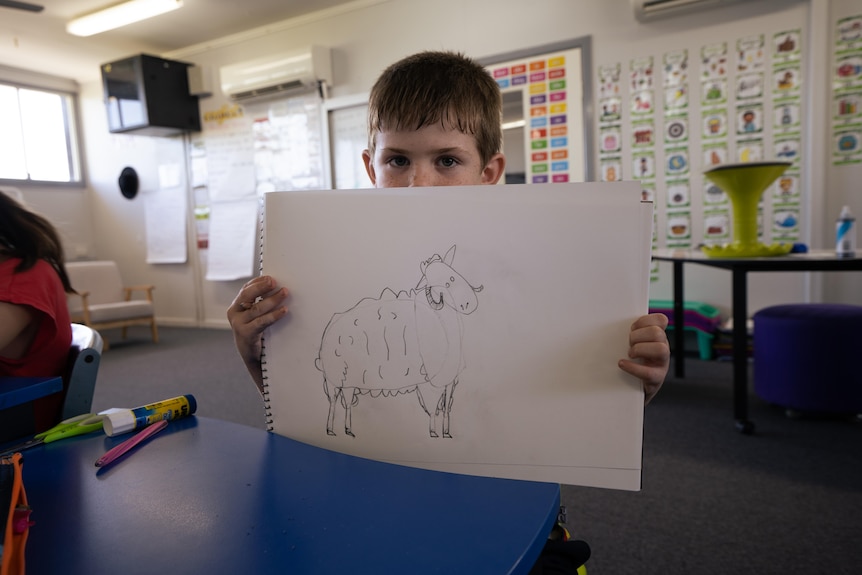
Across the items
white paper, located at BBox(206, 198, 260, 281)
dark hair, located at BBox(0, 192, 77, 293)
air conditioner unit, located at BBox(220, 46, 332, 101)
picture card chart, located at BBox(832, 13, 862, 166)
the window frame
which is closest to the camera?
dark hair, located at BBox(0, 192, 77, 293)

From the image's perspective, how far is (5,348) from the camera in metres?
0.98

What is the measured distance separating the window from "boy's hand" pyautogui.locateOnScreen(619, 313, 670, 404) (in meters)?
6.79

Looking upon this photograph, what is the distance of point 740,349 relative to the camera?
2.08m

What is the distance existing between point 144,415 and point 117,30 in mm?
5206

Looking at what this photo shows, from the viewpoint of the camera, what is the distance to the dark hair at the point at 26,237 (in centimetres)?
102

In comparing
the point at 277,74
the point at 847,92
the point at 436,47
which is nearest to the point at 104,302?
the point at 277,74

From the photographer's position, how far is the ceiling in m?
4.17

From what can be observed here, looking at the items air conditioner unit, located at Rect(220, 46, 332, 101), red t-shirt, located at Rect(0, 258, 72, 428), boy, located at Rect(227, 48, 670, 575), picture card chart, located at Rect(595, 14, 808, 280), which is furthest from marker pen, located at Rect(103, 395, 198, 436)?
air conditioner unit, located at Rect(220, 46, 332, 101)

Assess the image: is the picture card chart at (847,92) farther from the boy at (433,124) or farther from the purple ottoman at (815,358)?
the boy at (433,124)

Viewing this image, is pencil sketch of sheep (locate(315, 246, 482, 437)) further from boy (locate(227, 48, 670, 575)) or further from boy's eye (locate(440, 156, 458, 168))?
boy's eye (locate(440, 156, 458, 168))

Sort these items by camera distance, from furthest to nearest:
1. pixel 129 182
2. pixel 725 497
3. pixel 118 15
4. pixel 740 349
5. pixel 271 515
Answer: pixel 129 182, pixel 118 15, pixel 740 349, pixel 725 497, pixel 271 515

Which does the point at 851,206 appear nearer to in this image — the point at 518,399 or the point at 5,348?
the point at 518,399

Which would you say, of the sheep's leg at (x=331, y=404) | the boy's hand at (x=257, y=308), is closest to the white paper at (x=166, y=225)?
the boy's hand at (x=257, y=308)

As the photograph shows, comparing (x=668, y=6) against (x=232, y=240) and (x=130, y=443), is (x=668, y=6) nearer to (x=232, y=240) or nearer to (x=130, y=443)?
(x=130, y=443)
